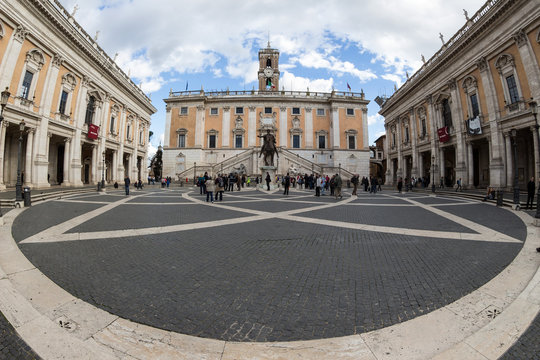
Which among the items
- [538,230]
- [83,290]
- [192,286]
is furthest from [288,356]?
[538,230]

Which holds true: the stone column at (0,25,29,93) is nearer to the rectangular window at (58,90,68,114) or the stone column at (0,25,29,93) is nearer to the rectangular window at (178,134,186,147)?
the rectangular window at (58,90,68,114)

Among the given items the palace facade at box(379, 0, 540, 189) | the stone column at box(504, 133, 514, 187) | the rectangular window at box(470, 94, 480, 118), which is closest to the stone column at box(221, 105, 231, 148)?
the palace facade at box(379, 0, 540, 189)

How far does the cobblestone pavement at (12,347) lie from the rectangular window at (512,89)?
26.5 m

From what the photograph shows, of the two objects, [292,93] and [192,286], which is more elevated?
[292,93]

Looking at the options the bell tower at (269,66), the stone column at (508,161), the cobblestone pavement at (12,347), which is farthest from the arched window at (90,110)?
the stone column at (508,161)

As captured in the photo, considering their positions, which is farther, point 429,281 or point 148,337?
point 429,281

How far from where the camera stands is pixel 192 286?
9.70ft

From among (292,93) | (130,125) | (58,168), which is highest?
(292,93)

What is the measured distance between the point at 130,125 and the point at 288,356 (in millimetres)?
36446

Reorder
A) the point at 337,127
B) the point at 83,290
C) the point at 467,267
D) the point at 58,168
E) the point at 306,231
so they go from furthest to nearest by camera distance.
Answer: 1. the point at 337,127
2. the point at 58,168
3. the point at 306,231
4. the point at 467,267
5. the point at 83,290

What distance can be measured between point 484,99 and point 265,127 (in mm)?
27701

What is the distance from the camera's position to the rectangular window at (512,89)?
55.3 feet

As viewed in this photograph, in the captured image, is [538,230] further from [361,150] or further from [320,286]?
[361,150]

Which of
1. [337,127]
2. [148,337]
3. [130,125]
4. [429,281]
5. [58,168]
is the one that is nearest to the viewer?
[148,337]
